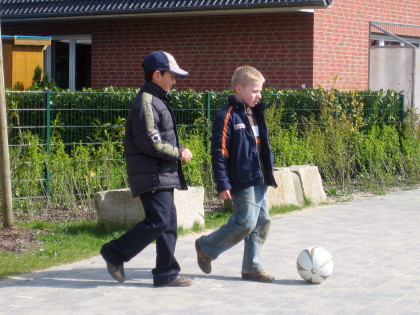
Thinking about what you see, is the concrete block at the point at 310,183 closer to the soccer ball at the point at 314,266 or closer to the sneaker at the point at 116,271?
the soccer ball at the point at 314,266

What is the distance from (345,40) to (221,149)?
10.8 meters

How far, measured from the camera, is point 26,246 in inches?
323

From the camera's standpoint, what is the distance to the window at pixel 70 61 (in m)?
19.4

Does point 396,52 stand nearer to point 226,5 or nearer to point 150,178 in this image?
point 226,5

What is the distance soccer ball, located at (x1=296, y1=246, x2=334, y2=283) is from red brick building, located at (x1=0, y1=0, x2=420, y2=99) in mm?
8544

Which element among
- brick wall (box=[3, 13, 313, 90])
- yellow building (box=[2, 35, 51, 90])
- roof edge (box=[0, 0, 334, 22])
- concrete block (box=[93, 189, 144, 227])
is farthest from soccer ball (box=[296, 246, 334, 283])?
yellow building (box=[2, 35, 51, 90])

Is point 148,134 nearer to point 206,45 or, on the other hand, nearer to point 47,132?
point 47,132

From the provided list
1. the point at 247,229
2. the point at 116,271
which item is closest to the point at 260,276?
the point at 247,229

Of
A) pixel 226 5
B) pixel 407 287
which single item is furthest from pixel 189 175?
pixel 226 5

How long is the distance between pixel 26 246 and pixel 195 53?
962 cm

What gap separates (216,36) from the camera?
17.0 metres

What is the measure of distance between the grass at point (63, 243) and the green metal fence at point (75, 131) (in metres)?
0.87

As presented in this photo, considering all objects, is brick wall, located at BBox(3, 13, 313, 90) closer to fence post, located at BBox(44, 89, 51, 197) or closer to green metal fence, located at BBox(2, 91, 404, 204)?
green metal fence, located at BBox(2, 91, 404, 204)

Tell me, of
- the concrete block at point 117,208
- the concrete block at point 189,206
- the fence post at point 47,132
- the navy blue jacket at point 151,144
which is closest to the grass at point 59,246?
the concrete block at point 117,208
